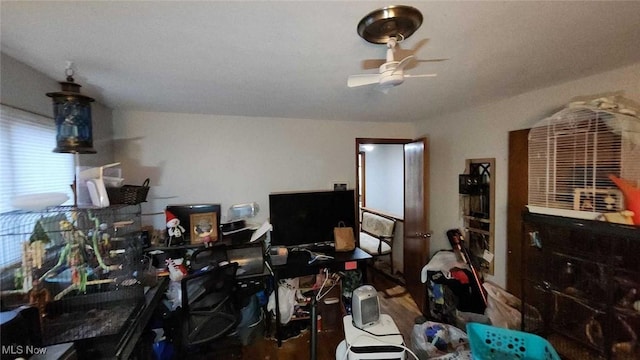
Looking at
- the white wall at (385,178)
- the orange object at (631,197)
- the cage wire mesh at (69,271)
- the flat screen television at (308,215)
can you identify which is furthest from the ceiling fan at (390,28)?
the white wall at (385,178)

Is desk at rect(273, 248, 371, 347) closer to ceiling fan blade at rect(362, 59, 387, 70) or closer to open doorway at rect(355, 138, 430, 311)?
open doorway at rect(355, 138, 430, 311)

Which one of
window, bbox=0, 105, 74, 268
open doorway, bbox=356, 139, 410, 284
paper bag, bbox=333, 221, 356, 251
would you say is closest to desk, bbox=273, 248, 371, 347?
paper bag, bbox=333, 221, 356, 251

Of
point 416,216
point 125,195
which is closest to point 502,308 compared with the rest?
point 416,216

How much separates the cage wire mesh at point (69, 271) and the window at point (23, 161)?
0.05m

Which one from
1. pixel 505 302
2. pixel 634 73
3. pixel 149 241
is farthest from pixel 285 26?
pixel 505 302

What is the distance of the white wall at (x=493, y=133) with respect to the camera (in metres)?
1.69

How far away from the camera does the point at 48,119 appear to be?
5.31 feet

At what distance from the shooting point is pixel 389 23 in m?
0.99

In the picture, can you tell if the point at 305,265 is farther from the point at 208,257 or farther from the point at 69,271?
the point at 69,271

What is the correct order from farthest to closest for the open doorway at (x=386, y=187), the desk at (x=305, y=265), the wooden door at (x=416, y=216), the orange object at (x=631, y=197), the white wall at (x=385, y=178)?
the white wall at (x=385, y=178)
the open doorway at (x=386, y=187)
the wooden door at (x=416, y=216)
the desk at (x=305, y=265)
the orange object at (x=631, y=197)

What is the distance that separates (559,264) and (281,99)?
2267 millimetres

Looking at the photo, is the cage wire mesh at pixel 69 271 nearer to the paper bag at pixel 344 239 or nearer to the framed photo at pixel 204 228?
the framed photo at pixel 204 228

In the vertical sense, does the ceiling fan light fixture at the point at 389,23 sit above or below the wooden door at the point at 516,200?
above

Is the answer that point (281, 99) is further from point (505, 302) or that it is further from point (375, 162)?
point (375, 162)
